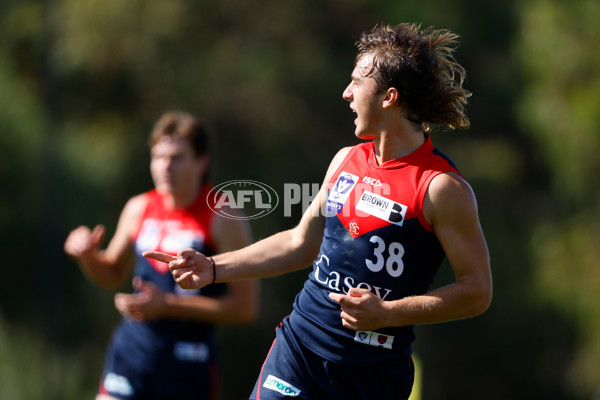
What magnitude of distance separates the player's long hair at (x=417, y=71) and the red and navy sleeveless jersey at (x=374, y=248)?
0.15m

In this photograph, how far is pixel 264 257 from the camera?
3447 millimetres

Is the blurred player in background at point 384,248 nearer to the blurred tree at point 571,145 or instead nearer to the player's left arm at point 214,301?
the player's left arm at point 214,301

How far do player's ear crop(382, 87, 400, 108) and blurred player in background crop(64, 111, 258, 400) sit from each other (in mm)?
1755

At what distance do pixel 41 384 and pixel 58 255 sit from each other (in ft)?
5.81

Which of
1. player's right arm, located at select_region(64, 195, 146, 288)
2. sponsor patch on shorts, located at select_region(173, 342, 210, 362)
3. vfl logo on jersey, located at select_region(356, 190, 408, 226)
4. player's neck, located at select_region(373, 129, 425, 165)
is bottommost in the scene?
sponsor patch on shorts, located at select_region(173, 342, 210, 362)

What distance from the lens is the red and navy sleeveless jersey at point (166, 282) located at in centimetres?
474

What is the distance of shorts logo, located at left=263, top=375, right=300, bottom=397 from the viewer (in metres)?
3.25

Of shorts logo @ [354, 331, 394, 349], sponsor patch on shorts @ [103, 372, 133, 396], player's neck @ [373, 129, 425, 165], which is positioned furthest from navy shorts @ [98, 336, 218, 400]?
player's neck @ [373, 129, 425, 165]

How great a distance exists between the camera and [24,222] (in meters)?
12.0

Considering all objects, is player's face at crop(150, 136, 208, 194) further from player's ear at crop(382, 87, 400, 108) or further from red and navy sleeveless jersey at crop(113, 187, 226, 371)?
player's ear at crop(382, 87, 400, 108)

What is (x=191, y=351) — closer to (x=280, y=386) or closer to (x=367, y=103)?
(x=280, y=386)

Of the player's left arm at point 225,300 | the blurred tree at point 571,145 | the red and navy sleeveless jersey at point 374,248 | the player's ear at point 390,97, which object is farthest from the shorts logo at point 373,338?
the blurred tree at point 571,145

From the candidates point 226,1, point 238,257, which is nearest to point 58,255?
point 226,1

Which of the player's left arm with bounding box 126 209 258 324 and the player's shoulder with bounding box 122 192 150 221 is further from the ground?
the player's shoulder with bounding box 122 192 150 221
